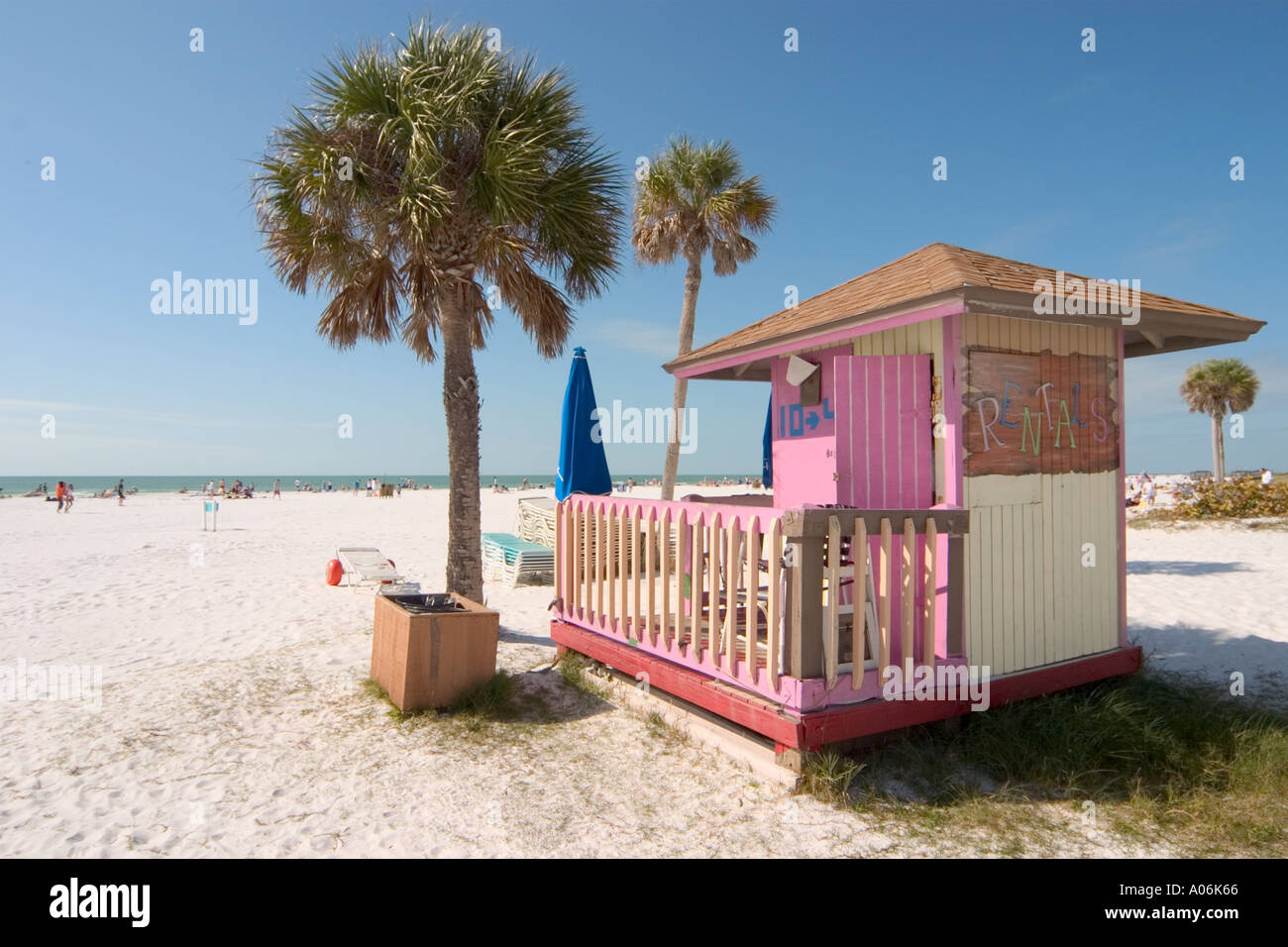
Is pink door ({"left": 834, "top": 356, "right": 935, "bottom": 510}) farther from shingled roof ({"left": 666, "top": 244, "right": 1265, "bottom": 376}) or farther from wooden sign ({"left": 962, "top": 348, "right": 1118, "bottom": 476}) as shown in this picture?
shingled roof ({"left": 666, "top": 244, "right": 1265, "bottom": 376})

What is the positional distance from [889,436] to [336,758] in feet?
14.6

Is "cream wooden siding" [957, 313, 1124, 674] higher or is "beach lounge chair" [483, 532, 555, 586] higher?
"cream wooden siding" [957, 313, 1124, 674]

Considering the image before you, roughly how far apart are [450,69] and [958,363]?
603 cm

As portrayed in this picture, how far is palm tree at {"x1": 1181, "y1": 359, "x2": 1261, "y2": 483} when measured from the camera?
36.5 metres

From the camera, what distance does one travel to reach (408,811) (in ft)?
13.5

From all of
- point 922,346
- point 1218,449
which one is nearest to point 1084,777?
point 922,346

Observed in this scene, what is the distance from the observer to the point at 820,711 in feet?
14.0

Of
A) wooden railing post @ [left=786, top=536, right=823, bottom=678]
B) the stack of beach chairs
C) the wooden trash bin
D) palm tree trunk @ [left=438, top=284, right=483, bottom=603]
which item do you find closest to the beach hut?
wooden railing post @ [left=786, top=536, right=823, bottom=678]

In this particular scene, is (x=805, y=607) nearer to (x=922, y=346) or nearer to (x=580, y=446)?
(x=922, y=346)

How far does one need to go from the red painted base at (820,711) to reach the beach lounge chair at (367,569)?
242 inches

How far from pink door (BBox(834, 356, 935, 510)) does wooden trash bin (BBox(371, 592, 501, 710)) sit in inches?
124

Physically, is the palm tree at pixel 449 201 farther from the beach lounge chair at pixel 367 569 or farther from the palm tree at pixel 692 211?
the palm tree at pixel 692 211
